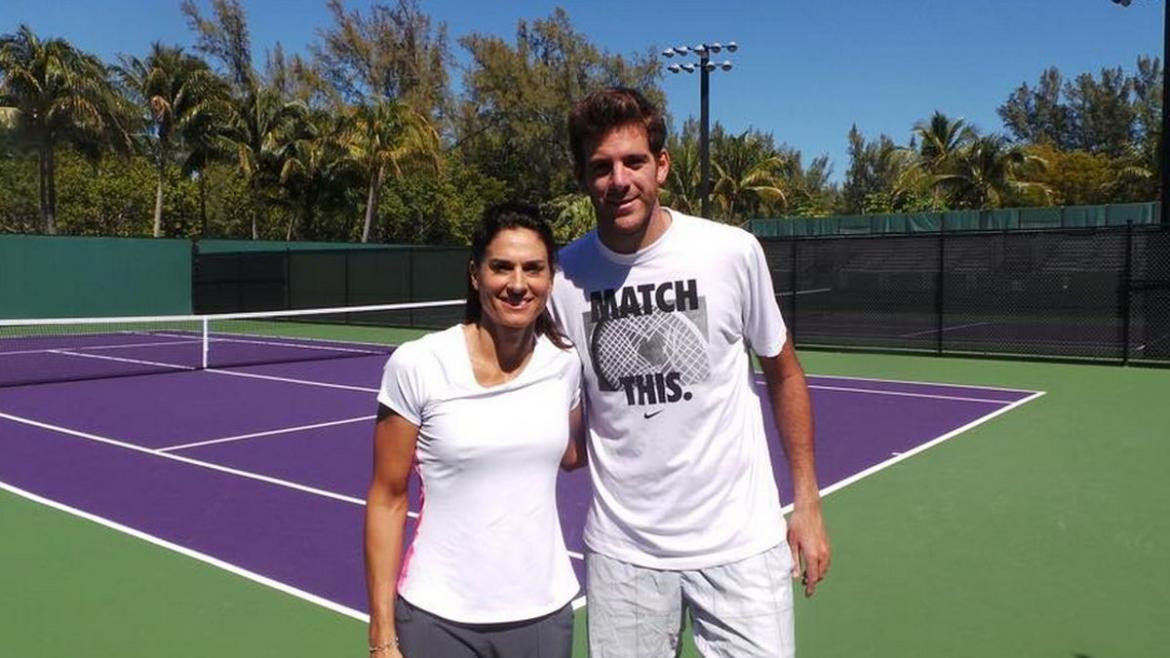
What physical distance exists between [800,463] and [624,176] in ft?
2.81

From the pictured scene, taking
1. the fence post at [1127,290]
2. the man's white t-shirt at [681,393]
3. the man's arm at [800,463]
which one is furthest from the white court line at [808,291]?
the man's white t-shirt at [681,393]

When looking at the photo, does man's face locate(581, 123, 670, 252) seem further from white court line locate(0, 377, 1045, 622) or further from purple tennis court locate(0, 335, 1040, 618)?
purple tennis court locate(0, 335, 1040, 618)

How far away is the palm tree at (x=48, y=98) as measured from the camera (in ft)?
108

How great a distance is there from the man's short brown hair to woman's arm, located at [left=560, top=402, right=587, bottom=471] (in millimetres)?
632

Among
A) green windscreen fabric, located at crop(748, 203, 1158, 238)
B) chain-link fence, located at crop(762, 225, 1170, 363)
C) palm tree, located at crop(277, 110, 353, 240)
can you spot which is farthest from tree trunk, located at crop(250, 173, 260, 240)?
chain-link fence, located at crop(762, 225, 1170, 363)

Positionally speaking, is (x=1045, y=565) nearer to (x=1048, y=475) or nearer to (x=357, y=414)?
(x=1048, y=475)

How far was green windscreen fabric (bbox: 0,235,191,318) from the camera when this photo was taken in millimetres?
23344

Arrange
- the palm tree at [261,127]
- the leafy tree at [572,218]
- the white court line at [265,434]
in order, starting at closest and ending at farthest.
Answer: the white court line at [265,434] → the palm tree at [261,127] → the leafy tree at [572,218]

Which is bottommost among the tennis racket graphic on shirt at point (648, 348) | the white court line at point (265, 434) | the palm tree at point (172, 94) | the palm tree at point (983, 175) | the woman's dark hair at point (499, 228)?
the white court line at point (265, 434)

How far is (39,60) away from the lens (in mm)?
32906

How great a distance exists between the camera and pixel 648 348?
247 centimetres

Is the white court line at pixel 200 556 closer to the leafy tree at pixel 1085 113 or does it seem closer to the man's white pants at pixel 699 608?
the man's white pants at pixel 699 608

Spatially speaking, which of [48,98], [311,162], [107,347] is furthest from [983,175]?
[48,98]

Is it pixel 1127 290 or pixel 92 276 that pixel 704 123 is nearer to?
pixel 1127 290
